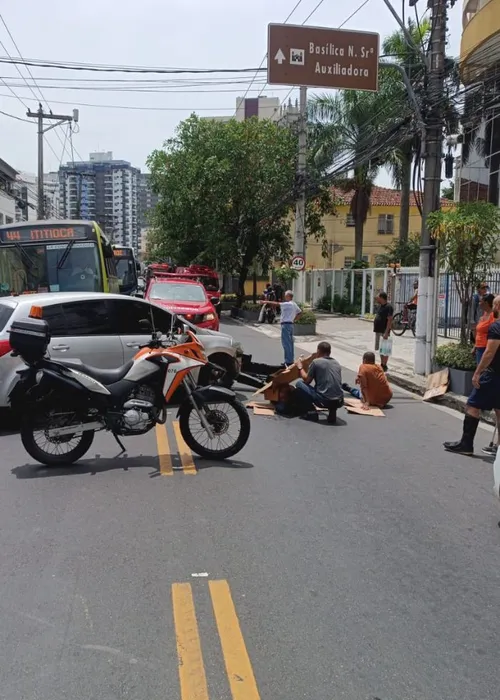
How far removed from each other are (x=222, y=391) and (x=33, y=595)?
3.27m

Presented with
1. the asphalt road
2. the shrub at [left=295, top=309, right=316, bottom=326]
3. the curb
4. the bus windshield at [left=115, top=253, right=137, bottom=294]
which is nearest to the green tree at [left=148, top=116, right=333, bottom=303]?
the bus windshield at [left=115, top=253, right=137, bottom=294]

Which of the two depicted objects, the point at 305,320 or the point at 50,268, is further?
the point at 305,320

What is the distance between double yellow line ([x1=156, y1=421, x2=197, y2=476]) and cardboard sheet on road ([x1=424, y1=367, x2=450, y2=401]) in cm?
496

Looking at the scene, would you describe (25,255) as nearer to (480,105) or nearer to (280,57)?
(280,57)

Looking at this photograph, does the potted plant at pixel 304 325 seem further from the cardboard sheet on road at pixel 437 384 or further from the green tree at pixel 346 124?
the cardboard sheet on road at pixel 437 384

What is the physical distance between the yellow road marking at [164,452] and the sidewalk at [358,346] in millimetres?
4827

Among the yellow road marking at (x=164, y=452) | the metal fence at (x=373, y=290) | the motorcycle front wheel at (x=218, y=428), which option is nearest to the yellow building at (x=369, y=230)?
the metal fence at (x=373, y=290)

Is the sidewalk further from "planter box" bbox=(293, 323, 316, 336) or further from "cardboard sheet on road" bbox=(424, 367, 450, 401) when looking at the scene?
"planter box" bbox=(293, 323, 316, 336)

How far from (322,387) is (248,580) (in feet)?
17.4

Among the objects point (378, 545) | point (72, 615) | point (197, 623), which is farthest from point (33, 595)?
point (378, 545)

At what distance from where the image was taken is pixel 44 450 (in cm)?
681

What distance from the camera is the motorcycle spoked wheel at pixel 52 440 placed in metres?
6.65

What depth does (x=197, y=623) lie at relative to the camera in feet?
12.4

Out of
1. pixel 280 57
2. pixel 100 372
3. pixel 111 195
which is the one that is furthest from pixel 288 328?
pixel 111 195
